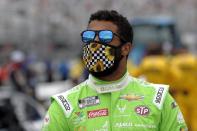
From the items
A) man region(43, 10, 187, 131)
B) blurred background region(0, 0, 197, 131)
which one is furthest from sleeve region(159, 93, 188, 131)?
blurred background region(0, 0, 197, 131)

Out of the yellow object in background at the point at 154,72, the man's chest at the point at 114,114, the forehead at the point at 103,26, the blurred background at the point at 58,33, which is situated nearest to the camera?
the man's chest at the point at 114,114

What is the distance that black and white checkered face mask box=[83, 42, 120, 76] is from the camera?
16.8ft

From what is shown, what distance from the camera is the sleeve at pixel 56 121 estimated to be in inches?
200

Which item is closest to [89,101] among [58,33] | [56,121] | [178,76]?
[56,121]

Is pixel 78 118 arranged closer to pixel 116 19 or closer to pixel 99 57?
pixel 99 57

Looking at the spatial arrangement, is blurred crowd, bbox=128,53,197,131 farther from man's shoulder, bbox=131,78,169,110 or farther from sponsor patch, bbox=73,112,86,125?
sponsor patch, bbox=73,112,86,125

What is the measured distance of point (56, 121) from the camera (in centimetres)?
509

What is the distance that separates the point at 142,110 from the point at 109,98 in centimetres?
20

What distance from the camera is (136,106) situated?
5.12 meters

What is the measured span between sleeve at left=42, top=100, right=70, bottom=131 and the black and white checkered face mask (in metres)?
0.29

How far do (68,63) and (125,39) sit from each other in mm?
21532

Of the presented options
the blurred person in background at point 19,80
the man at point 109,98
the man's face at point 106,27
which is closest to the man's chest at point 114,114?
the man at point 109,98

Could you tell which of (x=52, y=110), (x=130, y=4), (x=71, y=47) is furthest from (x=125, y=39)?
(x=71, y=47)

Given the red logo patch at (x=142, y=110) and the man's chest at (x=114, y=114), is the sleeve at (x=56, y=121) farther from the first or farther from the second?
the red logo patch at (x=142, y=110)
